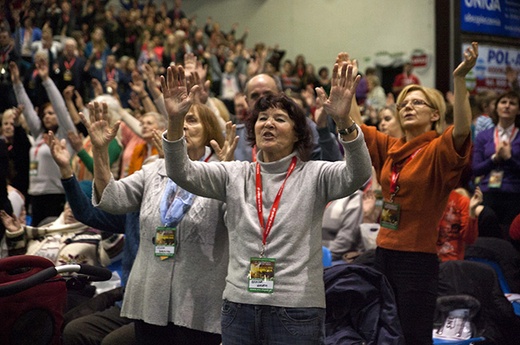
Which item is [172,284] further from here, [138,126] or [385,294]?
[138,126]

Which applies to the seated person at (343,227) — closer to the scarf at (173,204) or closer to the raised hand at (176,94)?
the scarf at (173,204)

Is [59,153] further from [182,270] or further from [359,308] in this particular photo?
[359,308]

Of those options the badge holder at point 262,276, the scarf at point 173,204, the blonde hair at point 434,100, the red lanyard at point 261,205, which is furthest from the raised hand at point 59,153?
the blonde hair at point 434,100

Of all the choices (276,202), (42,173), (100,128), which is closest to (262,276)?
(276,202)

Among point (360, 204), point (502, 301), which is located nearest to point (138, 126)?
point (360, 204)

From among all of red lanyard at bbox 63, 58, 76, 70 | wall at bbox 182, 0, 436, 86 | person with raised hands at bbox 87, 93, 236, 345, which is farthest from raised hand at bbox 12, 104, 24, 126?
wall at bbox 182, 0, 436, 86

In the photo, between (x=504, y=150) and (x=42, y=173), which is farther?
(x=42, y=173)

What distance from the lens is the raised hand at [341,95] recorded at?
2.63 meters

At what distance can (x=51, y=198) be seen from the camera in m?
7.15

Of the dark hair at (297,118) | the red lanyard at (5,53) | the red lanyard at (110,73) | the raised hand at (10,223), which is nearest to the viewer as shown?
the dark hair at (297,118)

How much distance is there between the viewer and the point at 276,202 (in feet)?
9.16

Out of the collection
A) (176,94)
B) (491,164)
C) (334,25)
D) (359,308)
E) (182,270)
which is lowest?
(359,308)

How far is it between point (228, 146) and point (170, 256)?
1.75ft

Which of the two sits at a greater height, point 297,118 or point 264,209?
point 297,118
